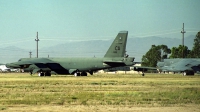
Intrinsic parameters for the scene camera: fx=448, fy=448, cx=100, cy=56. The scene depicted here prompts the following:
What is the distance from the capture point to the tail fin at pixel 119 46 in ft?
238

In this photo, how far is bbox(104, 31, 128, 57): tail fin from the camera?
72.6 m

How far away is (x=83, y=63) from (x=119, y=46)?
6.69 metres

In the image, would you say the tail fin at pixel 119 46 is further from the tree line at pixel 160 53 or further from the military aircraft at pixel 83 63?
the tree line at pixel 160 53

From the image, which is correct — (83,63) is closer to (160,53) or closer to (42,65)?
(42,65)

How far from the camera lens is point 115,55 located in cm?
7256

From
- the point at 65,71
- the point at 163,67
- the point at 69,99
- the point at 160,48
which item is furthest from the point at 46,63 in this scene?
the point at 160,48

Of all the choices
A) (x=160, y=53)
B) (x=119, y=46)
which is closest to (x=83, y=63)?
(x=119, y=46)

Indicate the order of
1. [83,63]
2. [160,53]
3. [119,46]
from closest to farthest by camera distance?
[119,46]
[83,63]
[160,53]

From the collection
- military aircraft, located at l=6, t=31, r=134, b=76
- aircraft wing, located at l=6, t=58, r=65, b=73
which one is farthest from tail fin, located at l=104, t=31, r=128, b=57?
aircraft wing, located at l=6, t=58, r=65, b=73

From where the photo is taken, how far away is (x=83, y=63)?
74.2 meters

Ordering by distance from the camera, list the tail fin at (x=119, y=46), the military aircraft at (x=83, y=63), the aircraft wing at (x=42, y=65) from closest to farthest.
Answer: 1. the military aircraft at (x=83, y=63)
2. the tail fin at (x=119, y=46)
3. the aircraft wing at (x=42, y=65)

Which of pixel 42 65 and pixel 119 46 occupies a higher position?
pixel 119 46

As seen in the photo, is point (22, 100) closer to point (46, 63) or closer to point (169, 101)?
point (169, 101)

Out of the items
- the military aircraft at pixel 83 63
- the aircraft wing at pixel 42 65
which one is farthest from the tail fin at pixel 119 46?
the aircraft wing at pixel 42 65
